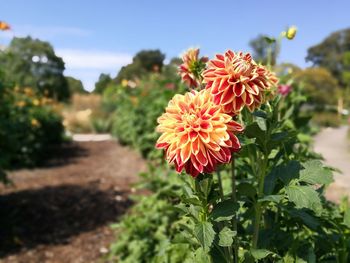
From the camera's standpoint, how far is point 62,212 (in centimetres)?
539

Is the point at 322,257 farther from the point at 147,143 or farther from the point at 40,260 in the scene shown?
the point at 147,143

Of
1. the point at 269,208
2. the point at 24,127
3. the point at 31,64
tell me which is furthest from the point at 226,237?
the point at 31,64

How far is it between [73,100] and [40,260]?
21.9 meters

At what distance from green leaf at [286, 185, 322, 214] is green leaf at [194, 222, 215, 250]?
10.3 inches

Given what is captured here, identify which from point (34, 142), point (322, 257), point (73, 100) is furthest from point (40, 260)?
point (73, 100)

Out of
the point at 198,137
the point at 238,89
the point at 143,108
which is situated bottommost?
the point at 143,108

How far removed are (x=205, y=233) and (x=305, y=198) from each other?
32 cm

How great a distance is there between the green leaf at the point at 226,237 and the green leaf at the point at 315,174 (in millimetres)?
295

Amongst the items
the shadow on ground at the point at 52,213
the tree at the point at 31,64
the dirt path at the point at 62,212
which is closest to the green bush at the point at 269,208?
the dirt path at the point at 62,212

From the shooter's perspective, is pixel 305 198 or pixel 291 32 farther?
pixel 291 32

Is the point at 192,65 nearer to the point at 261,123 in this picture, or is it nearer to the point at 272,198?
the point at 261,123

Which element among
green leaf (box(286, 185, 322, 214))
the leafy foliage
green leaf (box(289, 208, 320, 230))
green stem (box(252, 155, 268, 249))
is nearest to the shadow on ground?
the leafy foliage

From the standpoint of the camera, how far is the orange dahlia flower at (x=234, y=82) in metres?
1.27

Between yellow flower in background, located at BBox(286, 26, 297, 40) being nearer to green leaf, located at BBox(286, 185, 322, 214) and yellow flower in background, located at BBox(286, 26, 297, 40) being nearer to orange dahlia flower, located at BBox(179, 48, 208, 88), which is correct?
orange dahlia flower, located at BBox(179, 48, 208, 88)
